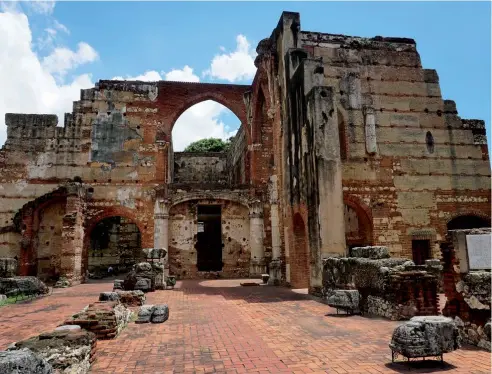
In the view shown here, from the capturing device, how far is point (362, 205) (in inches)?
649

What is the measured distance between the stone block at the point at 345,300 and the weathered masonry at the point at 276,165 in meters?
3.11

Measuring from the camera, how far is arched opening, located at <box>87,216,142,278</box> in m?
24.1

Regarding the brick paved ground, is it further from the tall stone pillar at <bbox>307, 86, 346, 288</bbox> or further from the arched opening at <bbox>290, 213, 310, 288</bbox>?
the arched opening at <bbox>290, 213, 310, 288</bbox>

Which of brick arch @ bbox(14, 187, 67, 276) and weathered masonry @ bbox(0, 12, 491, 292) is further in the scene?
brick arch @ bbox(14, 187, 67, 276)

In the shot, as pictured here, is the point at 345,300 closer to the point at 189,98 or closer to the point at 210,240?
the point at 189,98

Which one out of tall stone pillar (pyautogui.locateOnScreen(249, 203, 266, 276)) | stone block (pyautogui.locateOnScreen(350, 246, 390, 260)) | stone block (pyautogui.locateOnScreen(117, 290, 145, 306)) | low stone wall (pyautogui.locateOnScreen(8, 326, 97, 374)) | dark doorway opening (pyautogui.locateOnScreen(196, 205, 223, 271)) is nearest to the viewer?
low stone wall (pyautogui.locateOnScreen(8, 326, 97, 374))

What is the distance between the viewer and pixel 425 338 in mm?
4824

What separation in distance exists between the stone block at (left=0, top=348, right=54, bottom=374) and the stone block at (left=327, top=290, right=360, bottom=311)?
244 inches

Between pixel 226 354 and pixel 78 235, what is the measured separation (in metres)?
14.7

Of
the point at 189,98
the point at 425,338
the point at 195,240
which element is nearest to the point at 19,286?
the point at 195,240

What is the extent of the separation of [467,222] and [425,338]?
48.8 feet

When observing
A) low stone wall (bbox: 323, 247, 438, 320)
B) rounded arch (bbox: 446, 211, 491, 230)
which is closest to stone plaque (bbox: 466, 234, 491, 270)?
low stone wall (bbox: 323, 247, 438, 320)

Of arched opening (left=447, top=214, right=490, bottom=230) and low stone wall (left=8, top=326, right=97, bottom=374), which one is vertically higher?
arched opening (left=447, top=214, right=490, bottom=230)

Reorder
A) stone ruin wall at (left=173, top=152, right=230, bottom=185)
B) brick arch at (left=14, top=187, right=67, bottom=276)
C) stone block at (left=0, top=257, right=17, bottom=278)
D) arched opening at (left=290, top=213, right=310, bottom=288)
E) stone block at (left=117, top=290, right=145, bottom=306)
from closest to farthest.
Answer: stone block at (left=117, top=290, right=145, bottom=306), arched opening at (left=290, top=213, right=310, bottom=288), stone block at (left=0, top=257, right=17, bottom=278), brick arch at (left=14, top=187, right=67, bottom=276), stone ruin wall at (left=173, top=152, right=230, bottom=185)
